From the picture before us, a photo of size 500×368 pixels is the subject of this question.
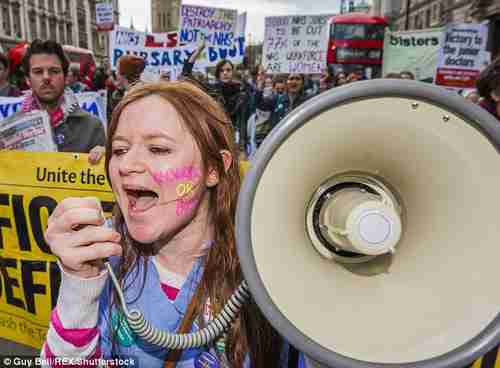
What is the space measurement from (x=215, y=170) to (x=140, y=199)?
0.20 m

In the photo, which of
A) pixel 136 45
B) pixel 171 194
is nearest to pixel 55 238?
pixel 171 194

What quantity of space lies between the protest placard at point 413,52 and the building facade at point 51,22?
→ 2928 cm

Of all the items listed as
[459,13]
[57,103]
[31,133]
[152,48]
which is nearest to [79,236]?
[31,133]

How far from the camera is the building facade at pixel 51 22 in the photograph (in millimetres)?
38250

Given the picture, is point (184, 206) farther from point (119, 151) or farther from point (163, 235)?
point (119, 151)

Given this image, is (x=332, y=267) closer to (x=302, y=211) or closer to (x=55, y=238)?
(x=302, y=211)

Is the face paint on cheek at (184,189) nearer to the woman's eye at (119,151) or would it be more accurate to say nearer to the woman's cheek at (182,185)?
the woman's cheek at (182,185)

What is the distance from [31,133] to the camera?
209 cm

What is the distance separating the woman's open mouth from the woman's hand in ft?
0.44

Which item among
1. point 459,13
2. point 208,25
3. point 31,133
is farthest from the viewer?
point 459,13

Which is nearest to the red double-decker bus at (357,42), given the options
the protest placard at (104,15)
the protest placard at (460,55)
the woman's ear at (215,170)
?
the protest placard at (104,15)

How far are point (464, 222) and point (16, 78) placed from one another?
8028 millimetres

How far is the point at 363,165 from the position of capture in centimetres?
81

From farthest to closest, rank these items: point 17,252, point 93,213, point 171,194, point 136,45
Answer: point 136,45
point 17,252
point 171,194
point 93,213
